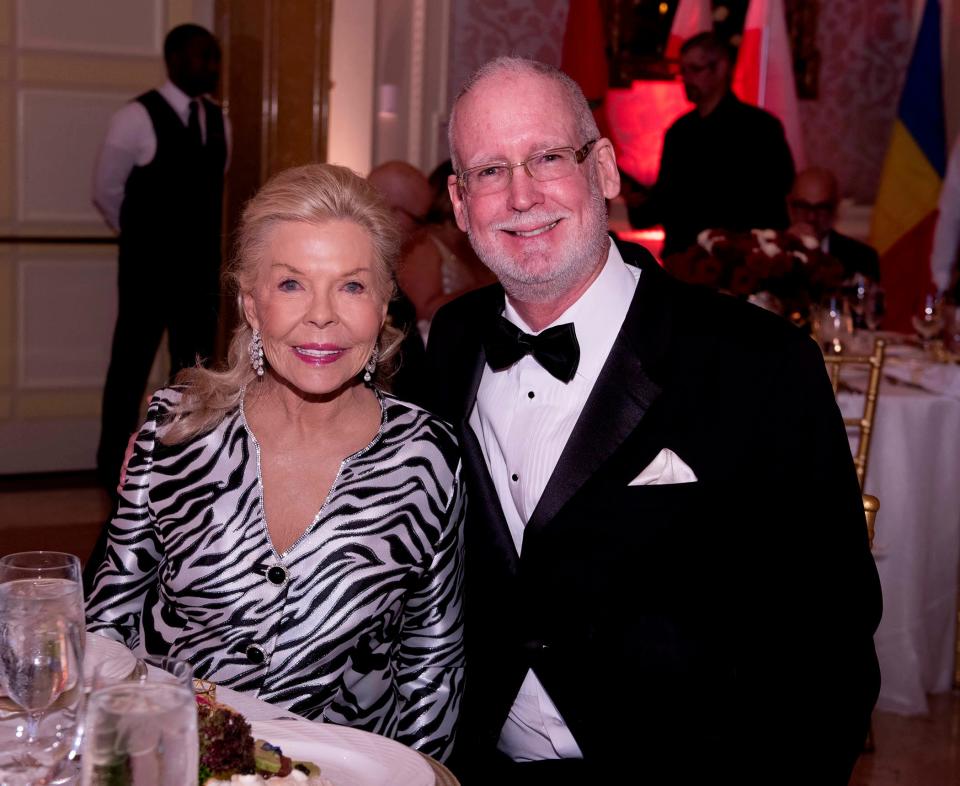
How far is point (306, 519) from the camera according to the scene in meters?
1.90

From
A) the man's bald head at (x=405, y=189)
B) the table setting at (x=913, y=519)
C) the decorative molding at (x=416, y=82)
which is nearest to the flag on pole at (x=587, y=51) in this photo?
the decorative molding at (x=416, y=82)

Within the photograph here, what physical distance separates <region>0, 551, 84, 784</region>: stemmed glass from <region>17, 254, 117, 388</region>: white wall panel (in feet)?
16.8

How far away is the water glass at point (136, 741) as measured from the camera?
953 mm

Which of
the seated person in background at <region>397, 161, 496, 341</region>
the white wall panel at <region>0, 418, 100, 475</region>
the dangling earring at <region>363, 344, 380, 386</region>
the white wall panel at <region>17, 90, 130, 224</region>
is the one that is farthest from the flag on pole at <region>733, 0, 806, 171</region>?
the dangling earring at <region>363, 344, 380, 386</region>

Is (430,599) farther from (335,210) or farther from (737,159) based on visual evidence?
(737,159)

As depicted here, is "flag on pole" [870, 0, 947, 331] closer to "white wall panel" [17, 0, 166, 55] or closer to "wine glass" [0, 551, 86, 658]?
"white wall panel" [17, 0, 166, 55]

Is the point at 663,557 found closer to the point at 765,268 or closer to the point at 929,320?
the point at 765,268

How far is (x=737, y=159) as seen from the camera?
5.72 m

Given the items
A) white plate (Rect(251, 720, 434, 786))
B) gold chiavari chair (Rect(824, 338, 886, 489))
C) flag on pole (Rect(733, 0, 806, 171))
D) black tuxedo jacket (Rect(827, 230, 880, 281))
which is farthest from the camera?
flag on pole (Rect(733, 0, 806, 171))

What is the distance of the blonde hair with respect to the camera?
191 cm

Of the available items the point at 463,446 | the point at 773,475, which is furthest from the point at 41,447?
the point at 773,475

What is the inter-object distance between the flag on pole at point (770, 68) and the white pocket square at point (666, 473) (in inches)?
203

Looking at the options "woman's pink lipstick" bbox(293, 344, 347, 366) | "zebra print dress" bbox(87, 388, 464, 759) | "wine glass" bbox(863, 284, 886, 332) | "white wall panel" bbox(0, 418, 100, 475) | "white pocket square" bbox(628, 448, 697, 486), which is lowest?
"white wall panel" bbox(0, 418, 100, 475)

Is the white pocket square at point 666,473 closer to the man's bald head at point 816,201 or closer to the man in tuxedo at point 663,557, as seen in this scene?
the man in tuxedo at point 663,557
